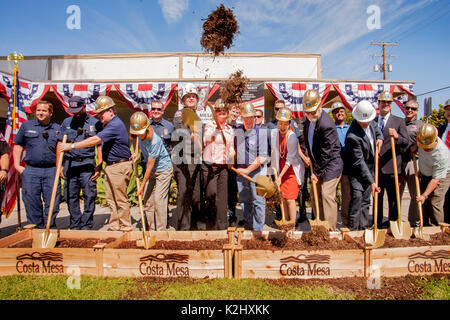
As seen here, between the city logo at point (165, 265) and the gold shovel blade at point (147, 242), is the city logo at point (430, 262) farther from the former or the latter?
the gold shovel blade at point (147, 242)

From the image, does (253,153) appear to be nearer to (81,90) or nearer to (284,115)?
(284,115)

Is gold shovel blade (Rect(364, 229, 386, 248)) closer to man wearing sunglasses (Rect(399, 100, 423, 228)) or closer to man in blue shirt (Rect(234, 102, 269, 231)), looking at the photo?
man in blue shirt (Rect(234, 102, 269, 231))

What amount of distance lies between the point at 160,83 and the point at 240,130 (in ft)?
20.9

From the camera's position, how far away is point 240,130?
14.2 feet

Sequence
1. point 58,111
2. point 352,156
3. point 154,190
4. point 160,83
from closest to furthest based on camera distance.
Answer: point 352,156 → point 154,190 → point 160,83 → point 58,111

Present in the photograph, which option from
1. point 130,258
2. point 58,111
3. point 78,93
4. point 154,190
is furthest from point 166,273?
point 58,111

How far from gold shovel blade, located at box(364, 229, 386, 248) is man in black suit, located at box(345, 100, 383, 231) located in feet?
1.80

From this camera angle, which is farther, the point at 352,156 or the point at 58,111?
the point at 58,111

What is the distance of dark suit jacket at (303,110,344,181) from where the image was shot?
3658 millimetres

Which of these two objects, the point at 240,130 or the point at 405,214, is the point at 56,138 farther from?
the point at 405,214

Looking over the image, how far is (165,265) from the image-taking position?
2832mm

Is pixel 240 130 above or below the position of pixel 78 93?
below

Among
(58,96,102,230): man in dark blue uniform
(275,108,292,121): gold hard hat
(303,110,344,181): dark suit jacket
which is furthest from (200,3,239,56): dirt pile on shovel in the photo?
(58,96,102,230): man in dark blue uniform

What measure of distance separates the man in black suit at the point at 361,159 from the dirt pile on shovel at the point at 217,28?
229 cm
